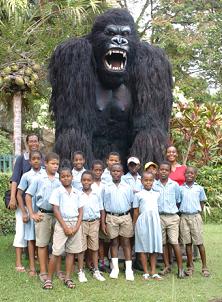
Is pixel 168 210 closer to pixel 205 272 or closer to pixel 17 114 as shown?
pixel 205 272

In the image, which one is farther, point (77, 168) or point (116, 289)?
point (77, 168)

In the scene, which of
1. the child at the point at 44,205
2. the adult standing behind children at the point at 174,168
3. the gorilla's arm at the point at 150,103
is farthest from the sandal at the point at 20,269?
the adult standing behind children at the point at 174,168

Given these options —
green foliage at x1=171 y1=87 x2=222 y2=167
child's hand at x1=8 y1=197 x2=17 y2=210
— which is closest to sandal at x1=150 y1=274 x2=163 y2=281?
child's hand at x1=8 y1=197 x2=17 y2=210

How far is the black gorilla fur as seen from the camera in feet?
20.7

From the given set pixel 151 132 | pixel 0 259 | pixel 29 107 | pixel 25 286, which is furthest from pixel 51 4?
pixel 25 286

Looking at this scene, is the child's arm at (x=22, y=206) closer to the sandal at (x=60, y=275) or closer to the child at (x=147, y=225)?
the sandal at (x=60, y=275)

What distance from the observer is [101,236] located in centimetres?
595

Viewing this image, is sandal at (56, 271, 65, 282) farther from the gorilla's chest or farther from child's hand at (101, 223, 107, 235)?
the gorilla's chest

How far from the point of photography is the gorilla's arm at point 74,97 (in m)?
6.25

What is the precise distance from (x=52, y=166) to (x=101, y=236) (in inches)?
40.6

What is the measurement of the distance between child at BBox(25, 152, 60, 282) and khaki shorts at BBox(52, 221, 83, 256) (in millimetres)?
A: 198

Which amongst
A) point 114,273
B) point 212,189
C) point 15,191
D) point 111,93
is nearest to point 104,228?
point 114,273

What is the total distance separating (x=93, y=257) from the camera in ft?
18.7

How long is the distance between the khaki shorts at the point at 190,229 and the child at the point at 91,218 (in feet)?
3.15
